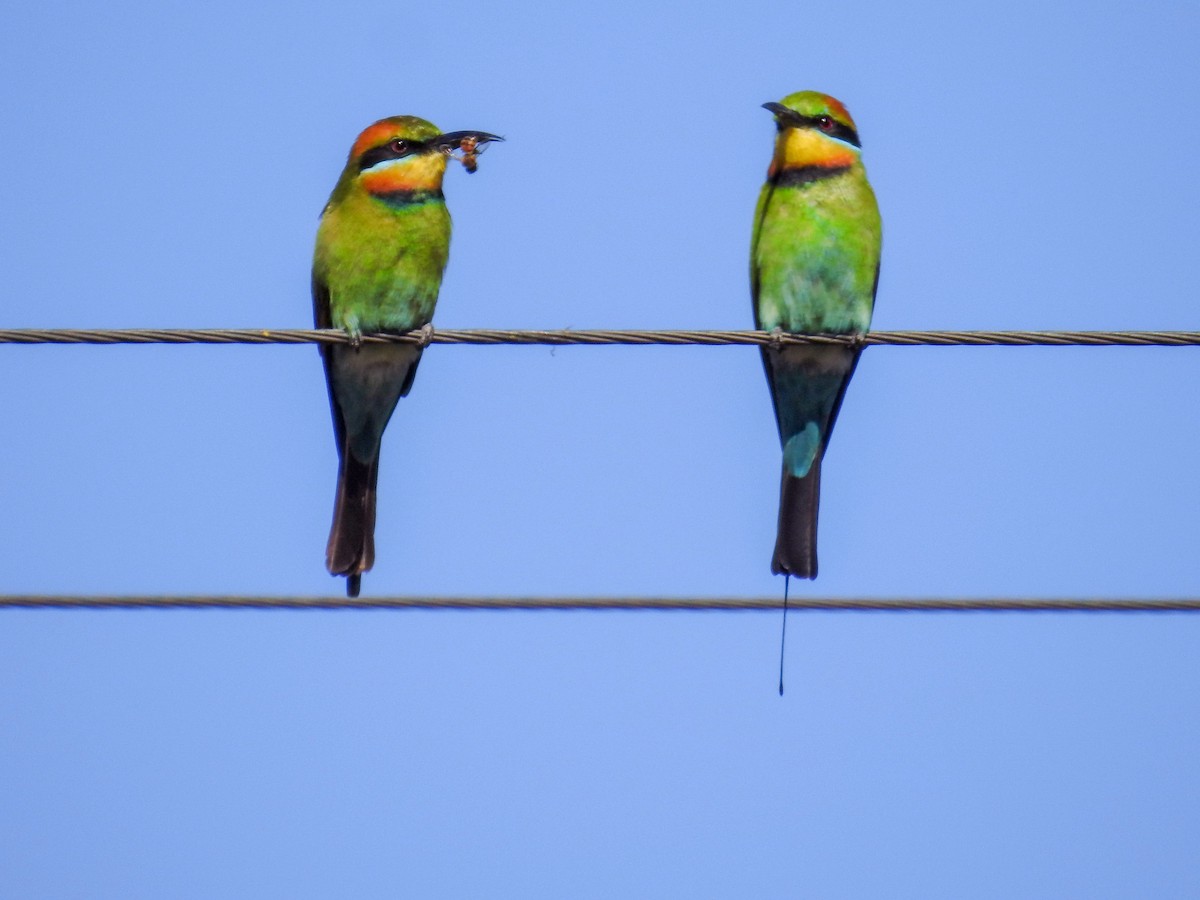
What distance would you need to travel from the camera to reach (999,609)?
341 centimetres

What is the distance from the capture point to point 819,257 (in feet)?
15.7

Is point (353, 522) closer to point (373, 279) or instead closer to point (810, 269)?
point (373, 279)

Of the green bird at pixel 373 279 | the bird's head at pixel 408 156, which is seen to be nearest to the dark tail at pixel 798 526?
the green bird at pixel 373 279

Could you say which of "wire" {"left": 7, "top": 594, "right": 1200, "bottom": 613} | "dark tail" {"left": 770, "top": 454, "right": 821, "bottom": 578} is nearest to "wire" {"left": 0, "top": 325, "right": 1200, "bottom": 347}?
"wire" {"left": 7, "top": 594, "right": 1200, "bottom": 613}

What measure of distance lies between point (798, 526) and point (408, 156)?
1.48 metres

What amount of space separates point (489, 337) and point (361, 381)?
5.14 ft

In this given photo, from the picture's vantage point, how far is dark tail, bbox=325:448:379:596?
4.79 meters

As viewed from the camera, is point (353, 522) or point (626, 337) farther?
point (353, 522)

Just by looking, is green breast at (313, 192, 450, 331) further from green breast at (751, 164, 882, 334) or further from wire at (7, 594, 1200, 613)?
wire at (7, 594, 1200, 613)

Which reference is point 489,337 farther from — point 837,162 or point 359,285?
point 837,162

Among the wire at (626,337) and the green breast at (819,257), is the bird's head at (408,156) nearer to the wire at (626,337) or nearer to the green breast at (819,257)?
the green breast at (819,257)

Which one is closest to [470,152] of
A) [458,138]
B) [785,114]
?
[458,138]

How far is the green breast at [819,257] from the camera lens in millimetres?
4809

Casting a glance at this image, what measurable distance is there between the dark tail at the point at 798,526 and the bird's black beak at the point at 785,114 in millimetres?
932
